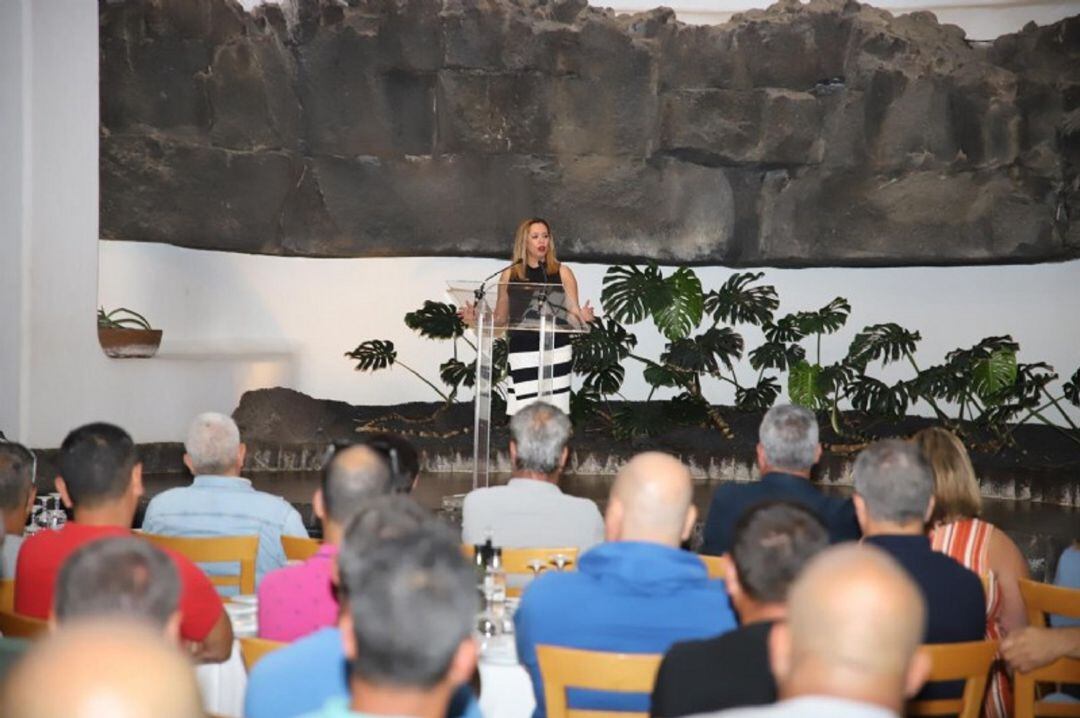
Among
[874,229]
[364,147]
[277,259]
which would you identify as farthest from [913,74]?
[277,259]

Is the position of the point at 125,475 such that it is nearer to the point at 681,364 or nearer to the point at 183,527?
the point at 183,527

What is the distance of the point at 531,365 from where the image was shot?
7758 mm

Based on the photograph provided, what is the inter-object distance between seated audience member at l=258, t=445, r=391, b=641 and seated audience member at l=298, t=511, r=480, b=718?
4.45ft

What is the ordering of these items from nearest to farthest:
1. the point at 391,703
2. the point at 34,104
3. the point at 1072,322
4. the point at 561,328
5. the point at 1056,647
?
the point at 391,703 → the point at 1056,647 → the point at 561,328 → the point at 34,104 → the point at 1072,322

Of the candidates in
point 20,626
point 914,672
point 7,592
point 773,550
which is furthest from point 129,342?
point 914,672

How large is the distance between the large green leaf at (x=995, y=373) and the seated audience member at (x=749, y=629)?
6.89 metres

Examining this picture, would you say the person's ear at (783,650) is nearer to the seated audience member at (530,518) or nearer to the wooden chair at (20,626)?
the wooden chair at (20,626)

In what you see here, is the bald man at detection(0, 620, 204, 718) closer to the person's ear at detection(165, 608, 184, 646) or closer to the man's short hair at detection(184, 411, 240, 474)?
the person's ear at detection(165, 608, 184, 646)

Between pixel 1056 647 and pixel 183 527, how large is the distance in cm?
268

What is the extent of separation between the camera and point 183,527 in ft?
15.2

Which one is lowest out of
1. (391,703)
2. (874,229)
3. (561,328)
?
(391,703)

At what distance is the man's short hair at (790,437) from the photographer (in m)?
4.57

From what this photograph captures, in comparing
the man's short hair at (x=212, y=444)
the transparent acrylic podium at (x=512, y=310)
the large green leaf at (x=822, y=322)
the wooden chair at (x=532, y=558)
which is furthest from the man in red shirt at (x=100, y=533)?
the large green leaf at (x=822, y=322)

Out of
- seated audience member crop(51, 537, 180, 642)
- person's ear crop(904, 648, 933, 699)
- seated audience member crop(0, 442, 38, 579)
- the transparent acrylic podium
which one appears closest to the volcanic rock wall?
the transparent acrylic podium
